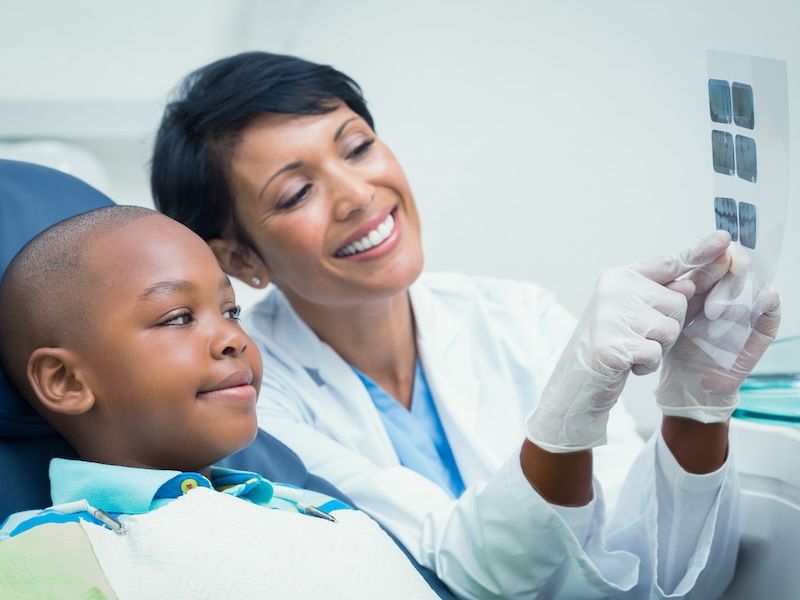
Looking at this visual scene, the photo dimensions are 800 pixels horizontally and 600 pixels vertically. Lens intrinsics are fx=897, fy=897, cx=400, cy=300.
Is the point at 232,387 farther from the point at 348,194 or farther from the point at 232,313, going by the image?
the point at 348,194

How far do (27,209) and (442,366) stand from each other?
0.75m

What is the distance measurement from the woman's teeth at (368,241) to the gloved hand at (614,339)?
491 millimetres

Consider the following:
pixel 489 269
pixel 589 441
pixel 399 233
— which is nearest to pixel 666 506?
pixel 589 441

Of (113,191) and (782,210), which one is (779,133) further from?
(113,191)

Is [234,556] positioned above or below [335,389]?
above

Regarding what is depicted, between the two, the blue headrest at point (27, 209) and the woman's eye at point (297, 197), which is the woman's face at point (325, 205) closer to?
the woman's eye at point (297, 197)

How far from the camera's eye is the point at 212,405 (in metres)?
0.97

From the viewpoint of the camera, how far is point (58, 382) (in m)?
0.99

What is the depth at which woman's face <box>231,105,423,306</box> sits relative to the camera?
143cm

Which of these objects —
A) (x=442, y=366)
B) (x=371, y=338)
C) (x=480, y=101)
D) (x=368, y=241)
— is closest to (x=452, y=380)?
(x=442, y=366)

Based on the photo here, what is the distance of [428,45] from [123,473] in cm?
155

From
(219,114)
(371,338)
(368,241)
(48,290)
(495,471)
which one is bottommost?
(495,471)

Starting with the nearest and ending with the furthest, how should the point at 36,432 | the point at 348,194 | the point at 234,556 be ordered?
the point at 234,556, the point at 36,432, the point at 348,194

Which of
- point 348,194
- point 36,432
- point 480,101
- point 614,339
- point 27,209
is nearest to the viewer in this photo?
point 614,339
